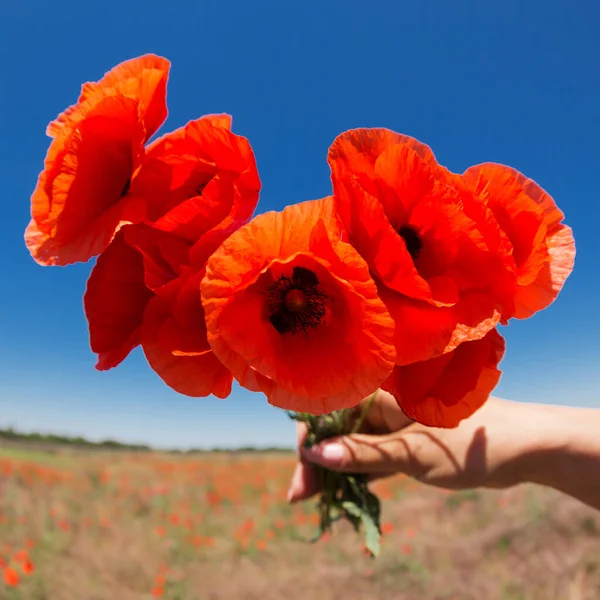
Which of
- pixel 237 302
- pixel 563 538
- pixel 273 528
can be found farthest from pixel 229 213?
pixel 273 528

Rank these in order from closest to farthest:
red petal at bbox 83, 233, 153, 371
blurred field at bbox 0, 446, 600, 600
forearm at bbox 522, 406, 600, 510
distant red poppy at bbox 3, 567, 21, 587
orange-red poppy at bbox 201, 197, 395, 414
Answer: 1. orange-red poppy at bbox 201, 197, 395, 414
2. red petal at bbox 83, 233, 153, 371
3. forearm at bbox 522, 406, 600, 510
4. distant red poppy at bbox 3, 567, 21, 587
5. blurred field at bbox 0, 446, 600, 600

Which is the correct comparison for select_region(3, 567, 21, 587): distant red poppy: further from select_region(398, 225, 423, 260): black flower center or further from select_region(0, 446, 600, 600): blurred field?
select_region(398, 225, 423, 260): black flower center

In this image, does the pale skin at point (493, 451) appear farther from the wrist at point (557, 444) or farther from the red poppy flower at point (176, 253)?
the red poppy flower at point (176, 253)

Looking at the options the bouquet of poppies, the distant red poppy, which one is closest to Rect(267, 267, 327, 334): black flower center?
the bouquet of poppies

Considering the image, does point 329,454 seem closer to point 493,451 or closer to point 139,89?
point 493,451

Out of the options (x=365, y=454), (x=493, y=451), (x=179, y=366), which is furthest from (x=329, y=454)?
(x=179, y=366)

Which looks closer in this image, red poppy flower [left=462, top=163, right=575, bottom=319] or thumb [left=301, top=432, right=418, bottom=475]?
red poppy flower [left=462, top=163, right=575, bottom=319]
